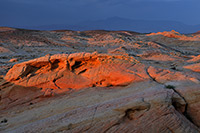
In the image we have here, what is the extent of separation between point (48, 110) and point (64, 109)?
87 centimetres

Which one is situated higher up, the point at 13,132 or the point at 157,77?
the point at 157,77

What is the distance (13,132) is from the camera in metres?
5.49

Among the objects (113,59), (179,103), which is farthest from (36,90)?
(179,103)

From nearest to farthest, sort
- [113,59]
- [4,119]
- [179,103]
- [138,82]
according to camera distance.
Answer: [179,103], [4,119], [138,82], [113,59]

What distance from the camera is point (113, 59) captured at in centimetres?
959

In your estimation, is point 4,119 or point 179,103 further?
point 4,119

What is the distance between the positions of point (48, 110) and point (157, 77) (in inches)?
216

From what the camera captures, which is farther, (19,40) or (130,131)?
(19,40)

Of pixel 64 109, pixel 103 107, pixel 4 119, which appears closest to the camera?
pixel 103 107

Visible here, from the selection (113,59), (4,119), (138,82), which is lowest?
(4,119)

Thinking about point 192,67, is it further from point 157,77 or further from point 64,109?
point 64,109

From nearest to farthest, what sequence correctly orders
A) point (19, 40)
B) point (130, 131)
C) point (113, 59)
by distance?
point (130, 131) < point (113, 59) < point (19, 40)

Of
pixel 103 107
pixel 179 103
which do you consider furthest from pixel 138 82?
pixel 103 107

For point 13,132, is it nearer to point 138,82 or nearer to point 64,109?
point 64,109
